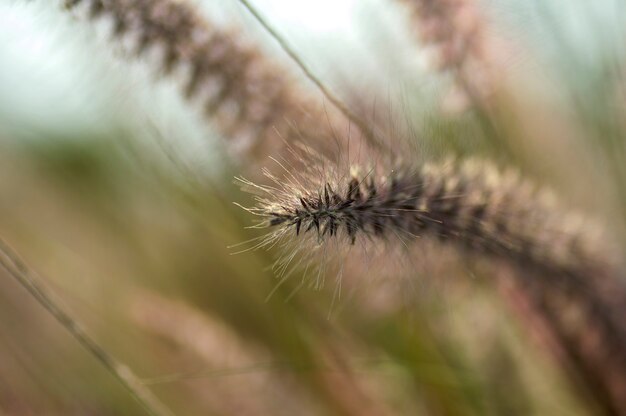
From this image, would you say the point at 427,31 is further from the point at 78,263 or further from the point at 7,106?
the point at 78,263

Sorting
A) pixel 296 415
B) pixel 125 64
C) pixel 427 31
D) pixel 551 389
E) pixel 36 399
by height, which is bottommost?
pixel 36 399

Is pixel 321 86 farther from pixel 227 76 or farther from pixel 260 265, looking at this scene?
pixel 260 265

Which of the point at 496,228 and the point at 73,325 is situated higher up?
the point at 496,228

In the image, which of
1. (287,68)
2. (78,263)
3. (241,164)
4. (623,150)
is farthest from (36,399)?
(623,150)

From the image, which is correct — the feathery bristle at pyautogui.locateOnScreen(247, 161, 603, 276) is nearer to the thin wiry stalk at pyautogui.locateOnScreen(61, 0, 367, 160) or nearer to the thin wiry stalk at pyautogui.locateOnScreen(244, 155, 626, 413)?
the thin wiry stalk at pyautogui.locateOnScreen(244, 155, 626, 413)

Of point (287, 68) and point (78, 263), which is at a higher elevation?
point (287, 68)

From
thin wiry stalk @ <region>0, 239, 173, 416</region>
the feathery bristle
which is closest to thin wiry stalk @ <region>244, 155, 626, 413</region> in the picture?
the feathery bristle

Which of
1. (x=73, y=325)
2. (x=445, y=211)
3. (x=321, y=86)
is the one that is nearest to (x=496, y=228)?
(x=445, y=211)

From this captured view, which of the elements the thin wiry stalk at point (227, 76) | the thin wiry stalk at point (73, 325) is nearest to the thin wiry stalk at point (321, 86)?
the thin wiry stalk at point (227, 76)
